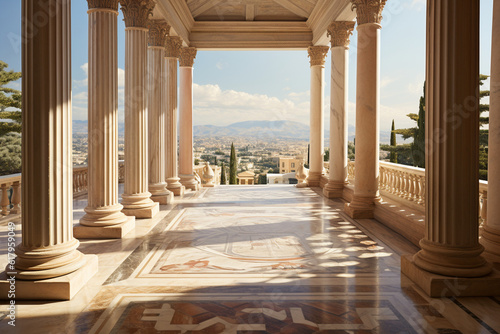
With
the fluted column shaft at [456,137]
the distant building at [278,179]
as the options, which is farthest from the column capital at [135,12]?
the distant building at [278,179]

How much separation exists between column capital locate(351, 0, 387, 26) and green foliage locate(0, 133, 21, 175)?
26282 mm

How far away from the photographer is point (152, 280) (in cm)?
699

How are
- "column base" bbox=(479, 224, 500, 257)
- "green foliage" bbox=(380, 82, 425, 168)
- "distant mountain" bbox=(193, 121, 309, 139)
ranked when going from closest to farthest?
1. "column base" bbox=(479, 224, 500, 257)
2. "green foliage" bbox=(380, 82, 425, 168)
3. "distant mountain" bbox=(193, 121, 309, 139)

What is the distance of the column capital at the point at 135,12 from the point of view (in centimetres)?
1239

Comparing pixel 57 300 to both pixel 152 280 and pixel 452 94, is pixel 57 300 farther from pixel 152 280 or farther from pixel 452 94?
pixel 452 94

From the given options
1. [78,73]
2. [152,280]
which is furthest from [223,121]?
[152,280]

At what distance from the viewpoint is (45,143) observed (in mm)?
6023

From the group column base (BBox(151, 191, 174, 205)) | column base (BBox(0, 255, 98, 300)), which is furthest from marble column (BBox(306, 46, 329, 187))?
column base (BBox(0, 255, 98, 300))

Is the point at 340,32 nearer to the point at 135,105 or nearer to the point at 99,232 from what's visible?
the point at 135,105

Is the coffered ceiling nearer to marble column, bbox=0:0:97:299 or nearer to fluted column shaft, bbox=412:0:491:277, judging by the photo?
fluted column shaft, bbox=412:0:491:277

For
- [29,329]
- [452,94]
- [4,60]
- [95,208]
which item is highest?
[4,60]

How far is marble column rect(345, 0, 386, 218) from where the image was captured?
12789 millimetres

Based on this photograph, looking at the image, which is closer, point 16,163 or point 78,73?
point 16,163

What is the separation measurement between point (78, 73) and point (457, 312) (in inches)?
2596
